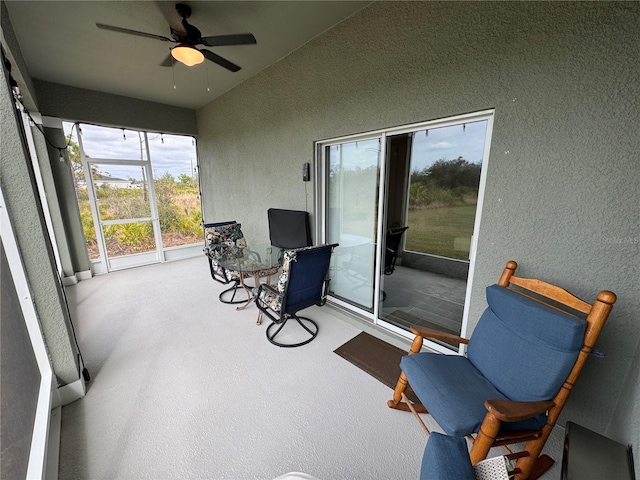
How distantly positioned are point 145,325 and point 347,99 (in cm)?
327

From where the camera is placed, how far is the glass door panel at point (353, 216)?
→ 8.38 ft

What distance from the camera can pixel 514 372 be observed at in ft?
4.43

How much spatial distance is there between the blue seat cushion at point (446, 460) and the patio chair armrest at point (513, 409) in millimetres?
394

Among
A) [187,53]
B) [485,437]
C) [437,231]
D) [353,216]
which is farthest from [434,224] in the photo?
[187,53]

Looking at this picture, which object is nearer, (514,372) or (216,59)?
(514,372)

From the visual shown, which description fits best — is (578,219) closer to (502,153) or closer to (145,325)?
(502,153)

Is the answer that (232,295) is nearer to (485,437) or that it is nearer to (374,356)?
(374,356)

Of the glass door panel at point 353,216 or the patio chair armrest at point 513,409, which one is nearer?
the patio chair armrest at point 513,409

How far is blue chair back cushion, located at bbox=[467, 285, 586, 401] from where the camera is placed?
1168 millimetres

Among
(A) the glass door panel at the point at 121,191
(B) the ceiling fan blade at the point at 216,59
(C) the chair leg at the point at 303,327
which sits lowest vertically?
(C) the chair leg at the point at 303,327

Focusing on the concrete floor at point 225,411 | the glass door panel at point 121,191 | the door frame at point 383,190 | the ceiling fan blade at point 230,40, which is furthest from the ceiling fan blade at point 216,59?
the glass door panel at point 121,191

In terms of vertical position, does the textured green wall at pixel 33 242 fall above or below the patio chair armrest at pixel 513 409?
above

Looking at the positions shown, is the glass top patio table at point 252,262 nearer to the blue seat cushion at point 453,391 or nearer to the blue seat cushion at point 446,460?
the blue seat cushion at point 453,391

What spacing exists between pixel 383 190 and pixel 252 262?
175 cm
